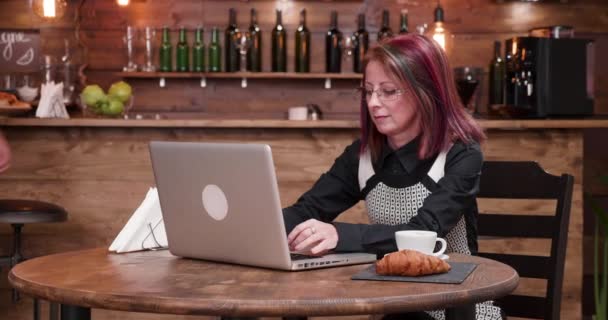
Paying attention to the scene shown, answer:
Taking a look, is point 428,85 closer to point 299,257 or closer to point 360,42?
point 299,257

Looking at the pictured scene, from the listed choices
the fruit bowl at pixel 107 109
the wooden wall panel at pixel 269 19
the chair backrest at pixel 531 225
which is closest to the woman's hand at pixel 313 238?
the chair backrest at pixel 531 225

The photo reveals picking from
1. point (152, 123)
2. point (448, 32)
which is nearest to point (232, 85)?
point (448, 32)

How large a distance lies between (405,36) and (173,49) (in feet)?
11.3

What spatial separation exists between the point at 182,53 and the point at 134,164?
1.74 m

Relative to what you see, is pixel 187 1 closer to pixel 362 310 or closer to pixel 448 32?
pixel 448 32

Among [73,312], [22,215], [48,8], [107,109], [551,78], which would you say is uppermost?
[48,8]

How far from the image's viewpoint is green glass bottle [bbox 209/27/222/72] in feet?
16.9

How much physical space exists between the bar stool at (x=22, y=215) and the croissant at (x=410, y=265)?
1.88 m

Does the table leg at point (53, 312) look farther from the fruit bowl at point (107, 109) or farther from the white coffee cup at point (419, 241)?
the white coffee cup at point (419, 241)

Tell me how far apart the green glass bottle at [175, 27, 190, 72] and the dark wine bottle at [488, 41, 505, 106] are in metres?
1.73

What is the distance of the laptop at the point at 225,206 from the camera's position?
1.51 m

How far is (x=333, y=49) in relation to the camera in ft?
17.1

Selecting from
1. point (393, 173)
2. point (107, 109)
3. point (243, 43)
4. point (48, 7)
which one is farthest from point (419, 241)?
point (243, 43)

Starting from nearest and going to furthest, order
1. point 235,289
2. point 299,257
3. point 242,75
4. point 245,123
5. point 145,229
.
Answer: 1. point 235,289
2. point 299,257
3. point 145,229
4. point 245,123
5. point 242,75
